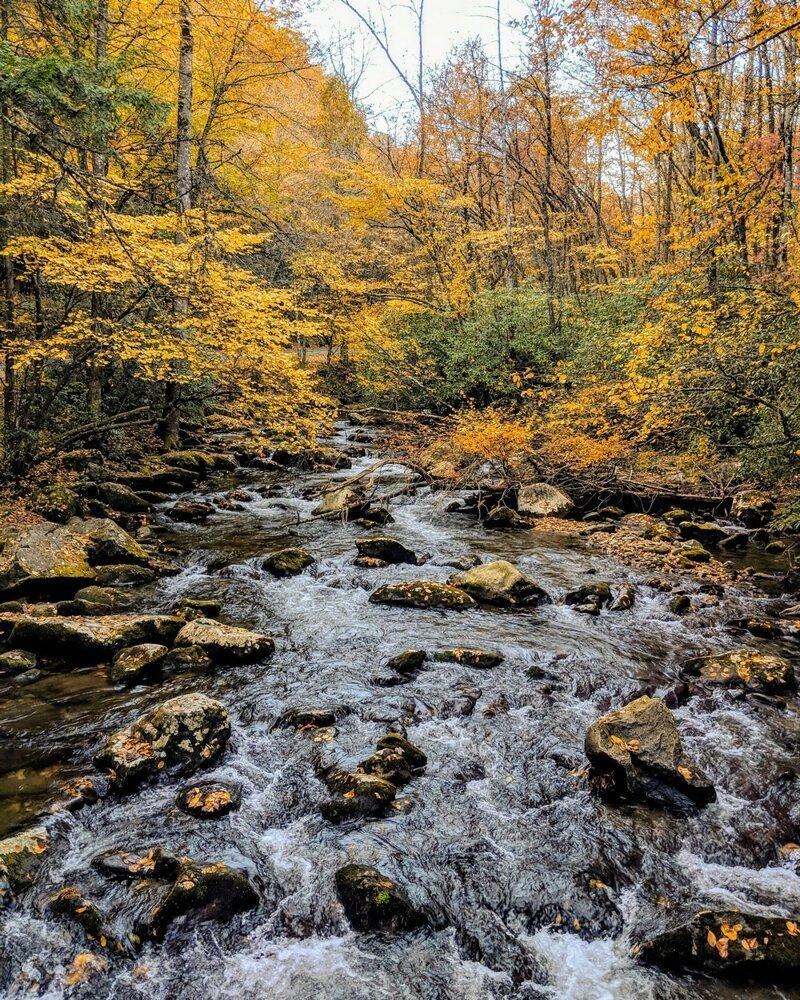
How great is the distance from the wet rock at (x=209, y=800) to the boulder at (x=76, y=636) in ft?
8.38

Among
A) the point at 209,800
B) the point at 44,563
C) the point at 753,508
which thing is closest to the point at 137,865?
the point at 209,800

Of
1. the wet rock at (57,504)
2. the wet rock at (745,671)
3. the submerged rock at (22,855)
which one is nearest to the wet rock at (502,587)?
the wet rock at (745,671)

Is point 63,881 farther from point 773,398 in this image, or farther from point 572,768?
point 773,398

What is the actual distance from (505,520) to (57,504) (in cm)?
864

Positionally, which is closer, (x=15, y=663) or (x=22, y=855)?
(x=22, y=855)

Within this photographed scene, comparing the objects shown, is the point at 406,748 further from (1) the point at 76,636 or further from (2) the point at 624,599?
(2) the point at 624,599

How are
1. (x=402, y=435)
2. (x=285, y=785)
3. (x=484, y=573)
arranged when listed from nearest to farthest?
(x=285, y=785) → (x=484, y=573) → (x=402, y=435)

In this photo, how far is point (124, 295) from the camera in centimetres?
1327

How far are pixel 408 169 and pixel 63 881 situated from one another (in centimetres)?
2530

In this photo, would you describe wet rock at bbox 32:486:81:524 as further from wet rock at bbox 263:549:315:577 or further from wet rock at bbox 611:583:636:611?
wet rock at bbox 611:583:636:611

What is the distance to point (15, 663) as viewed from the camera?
6012mm

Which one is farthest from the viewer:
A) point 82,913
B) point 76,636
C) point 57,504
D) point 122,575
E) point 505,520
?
point 505,520

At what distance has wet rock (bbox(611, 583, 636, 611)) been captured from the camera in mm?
8086

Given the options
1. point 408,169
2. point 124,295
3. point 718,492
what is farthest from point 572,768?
point 408,169
